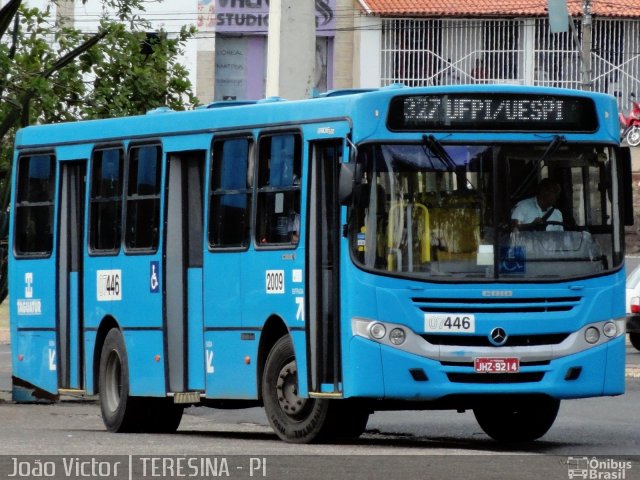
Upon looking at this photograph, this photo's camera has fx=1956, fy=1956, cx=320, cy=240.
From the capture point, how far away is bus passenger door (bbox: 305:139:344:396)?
13828mm

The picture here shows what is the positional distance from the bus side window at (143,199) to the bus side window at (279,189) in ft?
5.73

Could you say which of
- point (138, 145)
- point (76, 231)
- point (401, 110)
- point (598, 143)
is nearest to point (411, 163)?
point (401, 110)

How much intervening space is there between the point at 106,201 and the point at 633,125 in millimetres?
38376

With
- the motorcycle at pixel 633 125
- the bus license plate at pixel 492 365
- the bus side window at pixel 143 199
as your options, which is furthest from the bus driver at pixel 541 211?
the motorcycle at pixel 633 125

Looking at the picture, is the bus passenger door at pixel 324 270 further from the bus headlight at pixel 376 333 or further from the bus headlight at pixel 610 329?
the bus headlight at pixel 610 329

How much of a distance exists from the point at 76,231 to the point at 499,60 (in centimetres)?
3975

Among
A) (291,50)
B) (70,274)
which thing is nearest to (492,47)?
(291,50)

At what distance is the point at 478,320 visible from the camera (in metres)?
13.5

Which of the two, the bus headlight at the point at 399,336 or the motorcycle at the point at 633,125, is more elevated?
the motorcycle at the point at 633,125

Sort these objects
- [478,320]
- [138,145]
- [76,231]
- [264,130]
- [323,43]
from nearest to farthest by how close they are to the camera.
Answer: [478,320], [264,130], [138,145], [76,231], [323,43]

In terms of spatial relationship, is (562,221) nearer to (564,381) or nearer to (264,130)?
(564,381)

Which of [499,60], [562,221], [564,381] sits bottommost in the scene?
[564,381]

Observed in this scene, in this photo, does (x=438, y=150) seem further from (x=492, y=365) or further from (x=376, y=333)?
(x=492, y=365)

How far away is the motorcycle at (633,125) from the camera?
5344cm
